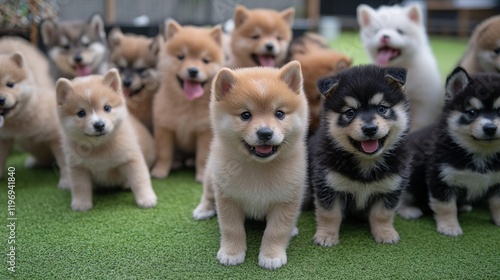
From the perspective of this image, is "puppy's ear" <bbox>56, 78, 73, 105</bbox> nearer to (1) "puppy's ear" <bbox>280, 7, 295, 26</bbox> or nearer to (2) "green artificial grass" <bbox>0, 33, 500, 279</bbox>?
(2) "green artificial grass" <bbox>0, 33, 500, 279</bbox>

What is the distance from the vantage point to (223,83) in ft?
7.46

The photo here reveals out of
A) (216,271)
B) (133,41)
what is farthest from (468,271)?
(133,41)

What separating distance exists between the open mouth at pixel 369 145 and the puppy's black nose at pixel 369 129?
0.08m

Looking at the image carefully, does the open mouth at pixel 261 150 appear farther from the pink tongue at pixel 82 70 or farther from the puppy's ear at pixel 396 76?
the pink tongue at pixel 82 70

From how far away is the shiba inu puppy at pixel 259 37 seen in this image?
4.24m

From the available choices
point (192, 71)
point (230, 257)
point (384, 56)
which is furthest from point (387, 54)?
point (230, 257)

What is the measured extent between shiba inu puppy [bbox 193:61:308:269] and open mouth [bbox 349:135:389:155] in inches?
12.1

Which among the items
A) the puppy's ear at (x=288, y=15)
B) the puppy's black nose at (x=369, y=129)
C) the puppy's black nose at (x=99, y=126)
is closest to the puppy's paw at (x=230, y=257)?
the puppy's black nose at (x=369, y=129)

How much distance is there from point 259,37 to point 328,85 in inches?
78.3

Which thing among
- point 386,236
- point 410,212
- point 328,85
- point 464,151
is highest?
point 328,85

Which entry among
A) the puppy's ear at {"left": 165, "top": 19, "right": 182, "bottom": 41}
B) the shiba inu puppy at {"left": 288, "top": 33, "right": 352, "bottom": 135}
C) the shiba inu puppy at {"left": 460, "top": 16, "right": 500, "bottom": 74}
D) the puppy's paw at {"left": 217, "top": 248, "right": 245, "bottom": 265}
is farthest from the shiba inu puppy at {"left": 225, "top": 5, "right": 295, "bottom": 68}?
the puppy's paw at {"left": 217, "top": 248, "right": 245, "bottom": 265}

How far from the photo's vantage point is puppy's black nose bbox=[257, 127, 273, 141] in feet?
7.00

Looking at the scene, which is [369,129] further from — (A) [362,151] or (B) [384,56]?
(B) [384,56]

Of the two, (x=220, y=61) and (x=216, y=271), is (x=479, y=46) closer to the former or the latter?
(x=220, y=61)
